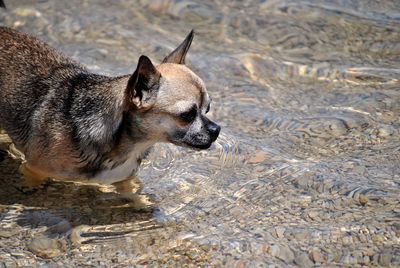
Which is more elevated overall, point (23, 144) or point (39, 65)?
point (39, 65)

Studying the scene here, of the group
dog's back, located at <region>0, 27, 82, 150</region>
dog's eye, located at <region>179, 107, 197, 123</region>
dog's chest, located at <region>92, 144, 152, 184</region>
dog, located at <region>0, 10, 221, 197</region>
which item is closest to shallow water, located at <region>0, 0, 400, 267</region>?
dog's chest, located at <region>92, 144, 152, 184</region>

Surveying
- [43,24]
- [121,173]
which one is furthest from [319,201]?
[43,24]

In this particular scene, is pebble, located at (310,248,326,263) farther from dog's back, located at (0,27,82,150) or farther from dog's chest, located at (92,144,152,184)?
dog's back, located at (0,27,82,150)

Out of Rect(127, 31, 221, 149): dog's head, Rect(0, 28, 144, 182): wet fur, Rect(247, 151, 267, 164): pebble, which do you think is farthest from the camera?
Rect(247, 151, 267, 164): pebble

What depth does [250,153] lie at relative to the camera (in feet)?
22.2

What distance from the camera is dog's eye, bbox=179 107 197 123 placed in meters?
5.68

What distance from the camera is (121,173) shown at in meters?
6.12

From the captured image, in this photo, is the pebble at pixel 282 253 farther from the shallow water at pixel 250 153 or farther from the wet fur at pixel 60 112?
the wet fur at pixel 60 112

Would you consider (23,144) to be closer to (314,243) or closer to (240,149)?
(240,149)

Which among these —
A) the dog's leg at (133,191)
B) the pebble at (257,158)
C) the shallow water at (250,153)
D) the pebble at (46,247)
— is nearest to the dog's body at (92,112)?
the dog's leg at (133,191)

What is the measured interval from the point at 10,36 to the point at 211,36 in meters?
3.00

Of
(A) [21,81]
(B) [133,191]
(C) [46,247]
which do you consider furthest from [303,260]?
(A) [21,81]

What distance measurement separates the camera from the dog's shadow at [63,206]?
5.94 meters

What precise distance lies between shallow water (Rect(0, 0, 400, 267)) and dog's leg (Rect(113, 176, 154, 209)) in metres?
0.06
